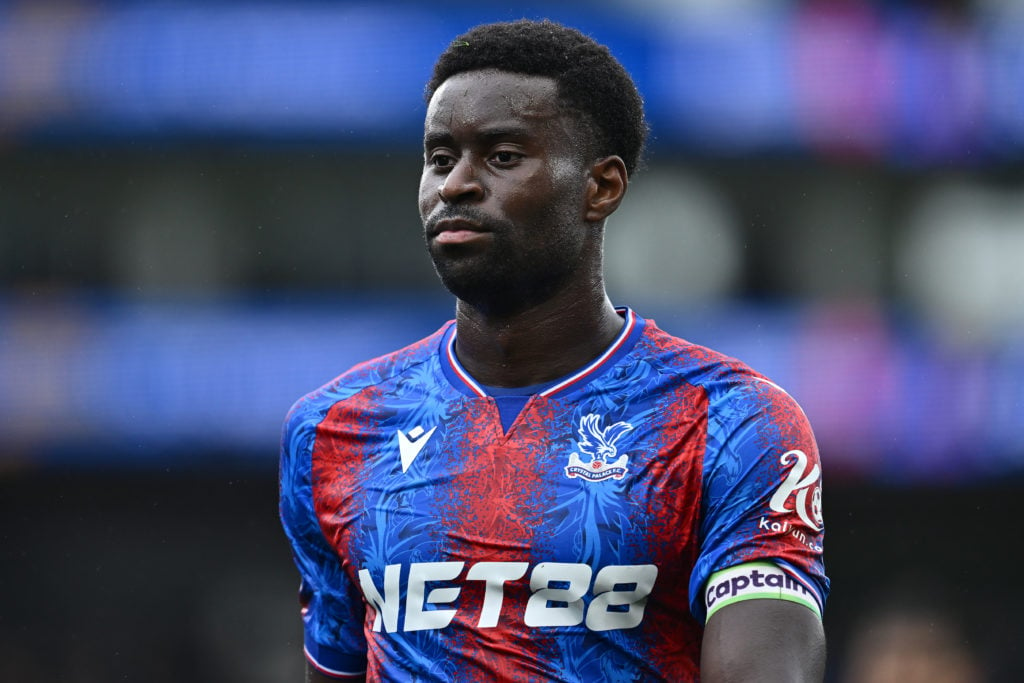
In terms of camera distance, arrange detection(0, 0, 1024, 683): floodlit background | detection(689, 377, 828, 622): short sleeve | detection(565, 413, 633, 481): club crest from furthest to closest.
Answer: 1. detection(0, 0, 1024, 683): floodlit background
2. detection(565, 413, 633, 481): club crest
3. detection(689, 377, 828, 622): short sleeve

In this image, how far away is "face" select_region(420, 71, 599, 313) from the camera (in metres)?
3.41

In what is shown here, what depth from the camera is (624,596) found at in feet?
10.5

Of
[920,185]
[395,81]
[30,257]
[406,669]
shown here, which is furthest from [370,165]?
[406,669]

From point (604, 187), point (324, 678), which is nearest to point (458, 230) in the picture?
point (604, 187)

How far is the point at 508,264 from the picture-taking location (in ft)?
11.3

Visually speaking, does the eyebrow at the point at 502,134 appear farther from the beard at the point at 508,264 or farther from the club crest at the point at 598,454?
the club crest at the point at 598,454

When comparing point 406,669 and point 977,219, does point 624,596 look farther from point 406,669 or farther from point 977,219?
point 977,219

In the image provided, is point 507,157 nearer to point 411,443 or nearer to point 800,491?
point 411,443

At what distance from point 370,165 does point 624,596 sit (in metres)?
7.43

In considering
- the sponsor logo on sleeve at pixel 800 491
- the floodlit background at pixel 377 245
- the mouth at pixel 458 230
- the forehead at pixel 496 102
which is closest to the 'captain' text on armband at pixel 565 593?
the sponsor logo on sleeve at pixel 800 491

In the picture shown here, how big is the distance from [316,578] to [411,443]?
46 cm

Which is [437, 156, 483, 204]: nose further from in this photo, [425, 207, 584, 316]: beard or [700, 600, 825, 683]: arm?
[700, 600, 825, 683]: arm

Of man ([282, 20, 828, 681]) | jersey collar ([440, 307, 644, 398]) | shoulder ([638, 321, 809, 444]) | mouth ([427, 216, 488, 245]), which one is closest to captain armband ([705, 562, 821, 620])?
man ([282, 20, 828, 681])

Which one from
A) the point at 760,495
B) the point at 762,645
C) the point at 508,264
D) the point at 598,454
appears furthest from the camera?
the point at 508,264
